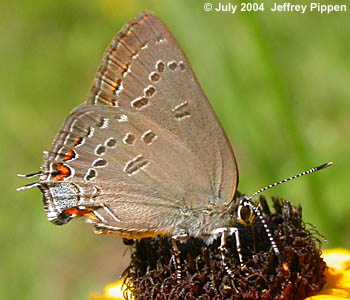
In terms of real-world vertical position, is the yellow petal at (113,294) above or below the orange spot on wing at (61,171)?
below

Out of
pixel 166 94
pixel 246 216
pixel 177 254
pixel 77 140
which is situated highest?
pixel 166 94

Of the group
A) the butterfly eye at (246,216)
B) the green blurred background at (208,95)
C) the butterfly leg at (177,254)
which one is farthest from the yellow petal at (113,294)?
the green blurred background at (208,95)

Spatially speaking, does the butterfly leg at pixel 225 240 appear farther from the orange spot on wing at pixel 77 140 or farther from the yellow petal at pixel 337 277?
the orange spot on wing at pixel 77 140

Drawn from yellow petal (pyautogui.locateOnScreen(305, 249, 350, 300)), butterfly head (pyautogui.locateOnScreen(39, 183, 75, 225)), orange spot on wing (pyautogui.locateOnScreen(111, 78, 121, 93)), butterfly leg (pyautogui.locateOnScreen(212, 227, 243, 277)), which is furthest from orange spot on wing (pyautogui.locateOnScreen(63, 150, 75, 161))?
yellow petal (pyautogui.locateOnScreen(305, 249, 350, 300))

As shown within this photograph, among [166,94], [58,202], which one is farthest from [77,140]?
[166,94]

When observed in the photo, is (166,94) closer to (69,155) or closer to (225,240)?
(69,155)

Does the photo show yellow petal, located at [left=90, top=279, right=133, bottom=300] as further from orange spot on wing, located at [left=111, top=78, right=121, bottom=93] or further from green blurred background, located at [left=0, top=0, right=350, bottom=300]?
green blurred background, located at [left=0, top=0, right=350, bottom=300]

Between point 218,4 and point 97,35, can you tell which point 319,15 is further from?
point 97,35

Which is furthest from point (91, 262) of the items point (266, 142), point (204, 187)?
point (204, 187)
